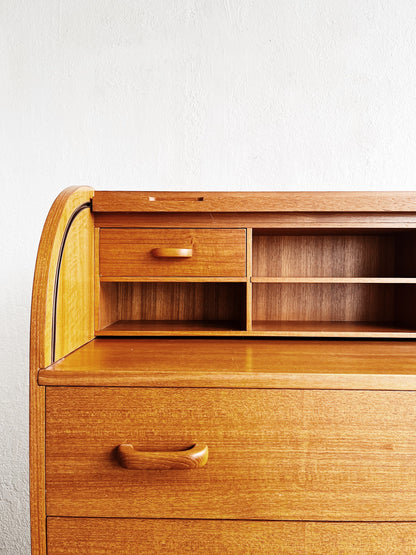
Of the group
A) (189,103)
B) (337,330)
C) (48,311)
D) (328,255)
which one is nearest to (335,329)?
(337,330)

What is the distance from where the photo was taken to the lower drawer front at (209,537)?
2.57 feet

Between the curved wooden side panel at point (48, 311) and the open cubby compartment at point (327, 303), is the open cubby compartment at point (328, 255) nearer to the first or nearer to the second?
the open cubby compartment at point (327, 303)

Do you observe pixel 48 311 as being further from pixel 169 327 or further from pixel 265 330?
pixel 265 330

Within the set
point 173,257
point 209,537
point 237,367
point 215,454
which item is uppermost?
point 173,257

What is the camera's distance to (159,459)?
76 centimetres

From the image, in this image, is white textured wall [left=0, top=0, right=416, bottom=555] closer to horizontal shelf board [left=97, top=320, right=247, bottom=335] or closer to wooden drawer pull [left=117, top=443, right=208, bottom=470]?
horizontal shelf board [left=97, top=320, right=247, bottom=335]

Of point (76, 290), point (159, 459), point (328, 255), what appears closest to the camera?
point (159, 459)

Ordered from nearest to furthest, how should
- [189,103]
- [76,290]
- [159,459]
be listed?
[159,459]
[76,290]
[189,103]

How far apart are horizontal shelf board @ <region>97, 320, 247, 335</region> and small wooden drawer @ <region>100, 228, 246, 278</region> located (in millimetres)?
148

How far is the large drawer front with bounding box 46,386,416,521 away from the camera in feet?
2.54

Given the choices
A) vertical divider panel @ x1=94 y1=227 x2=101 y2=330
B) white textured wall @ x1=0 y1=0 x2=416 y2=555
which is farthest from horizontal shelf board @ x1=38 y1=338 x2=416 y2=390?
white textured wall @ x1=0 y1=0 x2=416 y2=555

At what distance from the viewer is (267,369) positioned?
2.64 ft

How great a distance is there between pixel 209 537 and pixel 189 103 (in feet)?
4.31

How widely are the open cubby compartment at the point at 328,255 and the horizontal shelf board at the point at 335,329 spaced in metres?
0.17
